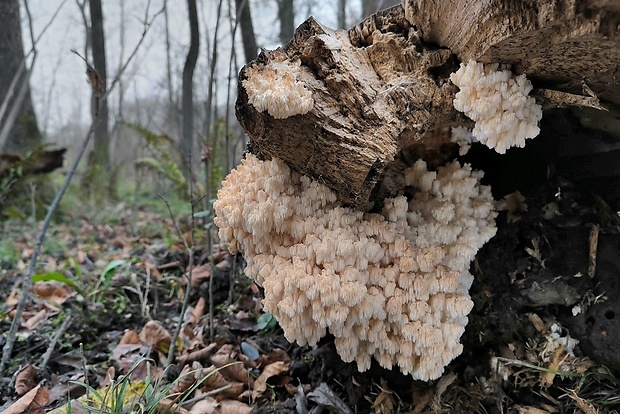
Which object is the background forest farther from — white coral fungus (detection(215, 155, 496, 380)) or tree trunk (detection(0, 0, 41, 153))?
tree trunk (detection(0, 0, 41, 153))

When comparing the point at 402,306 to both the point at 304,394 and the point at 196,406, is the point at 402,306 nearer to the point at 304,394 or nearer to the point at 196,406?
the point at 304,394

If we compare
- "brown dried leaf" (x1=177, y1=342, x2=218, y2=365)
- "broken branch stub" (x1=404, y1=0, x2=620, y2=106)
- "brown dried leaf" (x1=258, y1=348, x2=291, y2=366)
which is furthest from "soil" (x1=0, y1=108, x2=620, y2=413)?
"broken branch stub" (x1=404, y1=0, x2=620, y2=106)

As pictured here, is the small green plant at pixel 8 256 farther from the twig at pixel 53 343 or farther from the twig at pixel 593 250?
the twig at pixel 593 250

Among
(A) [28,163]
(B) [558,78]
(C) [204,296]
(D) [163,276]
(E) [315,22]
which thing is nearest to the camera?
(B) [558,78]

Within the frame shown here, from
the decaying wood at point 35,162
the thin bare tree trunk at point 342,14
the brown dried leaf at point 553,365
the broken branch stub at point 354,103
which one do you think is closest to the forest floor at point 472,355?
the brown dried leaf at point 553,365

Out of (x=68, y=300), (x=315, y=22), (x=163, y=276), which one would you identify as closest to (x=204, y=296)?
(x=163, y=276)
